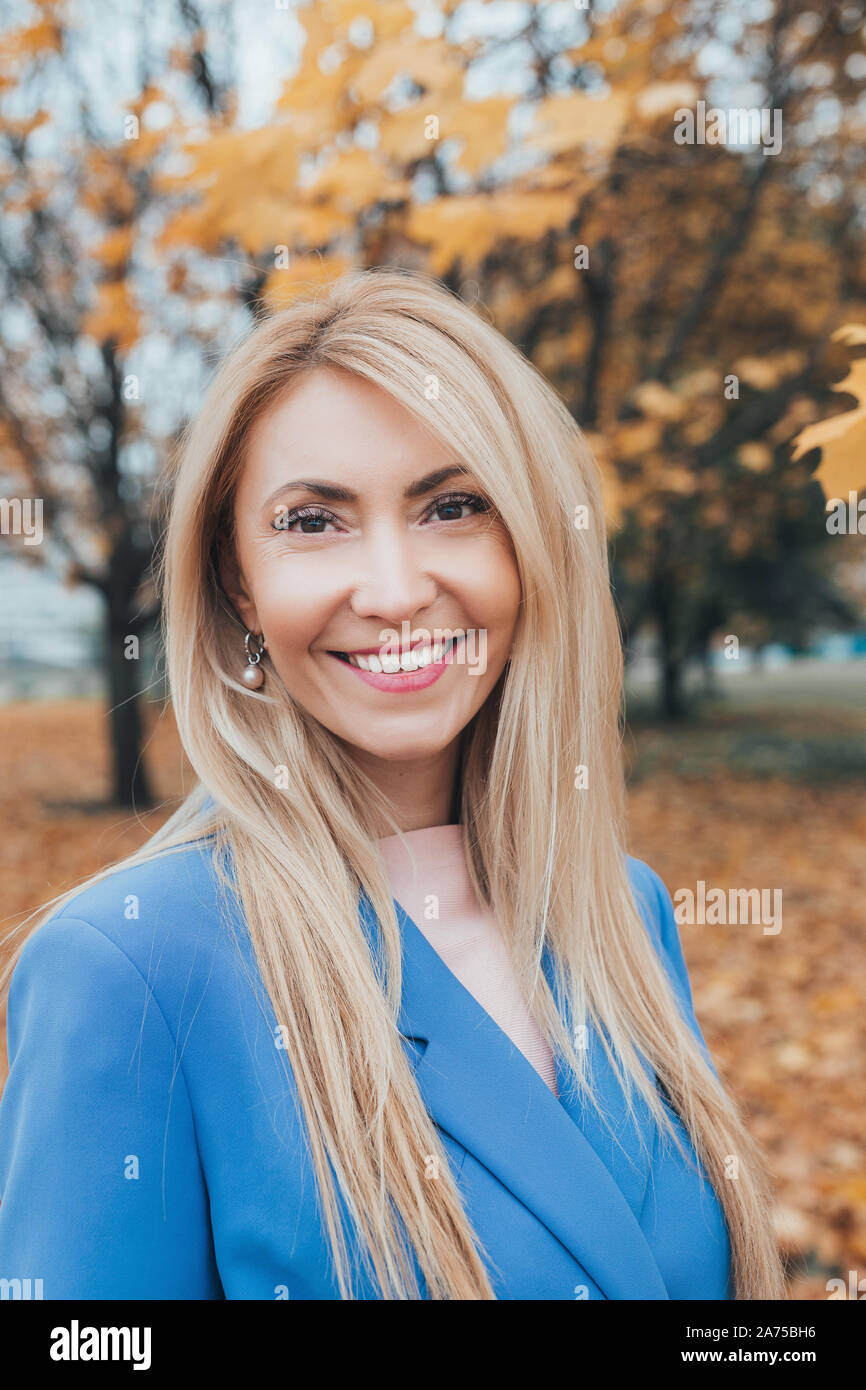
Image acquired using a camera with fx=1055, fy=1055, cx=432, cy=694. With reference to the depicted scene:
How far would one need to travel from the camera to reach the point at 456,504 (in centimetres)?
147

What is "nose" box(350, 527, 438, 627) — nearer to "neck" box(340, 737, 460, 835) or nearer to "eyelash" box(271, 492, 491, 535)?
"eyelash" box(271, 492, 491, 535)

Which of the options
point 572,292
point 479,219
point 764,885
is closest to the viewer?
point 479,219

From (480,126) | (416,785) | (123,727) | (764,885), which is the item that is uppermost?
(480,126)

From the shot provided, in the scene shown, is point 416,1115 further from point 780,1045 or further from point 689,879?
point 689,879

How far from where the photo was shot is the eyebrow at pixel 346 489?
141cm

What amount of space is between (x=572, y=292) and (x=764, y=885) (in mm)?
5028

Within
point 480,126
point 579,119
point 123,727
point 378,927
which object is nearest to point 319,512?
point 378,927

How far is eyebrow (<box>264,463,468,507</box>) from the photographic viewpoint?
141 cm

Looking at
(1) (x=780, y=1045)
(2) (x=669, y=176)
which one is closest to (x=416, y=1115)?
(1) (x=780, y=1045)

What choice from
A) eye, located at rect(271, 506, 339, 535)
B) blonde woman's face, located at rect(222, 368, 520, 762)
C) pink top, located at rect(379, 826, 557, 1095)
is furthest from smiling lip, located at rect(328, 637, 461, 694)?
pink top, located at rect(379, 826, 557, 1095)

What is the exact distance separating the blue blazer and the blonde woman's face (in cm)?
32

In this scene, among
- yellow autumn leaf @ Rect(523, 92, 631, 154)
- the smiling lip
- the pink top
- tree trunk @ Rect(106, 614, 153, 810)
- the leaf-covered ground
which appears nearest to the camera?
the smiling lip

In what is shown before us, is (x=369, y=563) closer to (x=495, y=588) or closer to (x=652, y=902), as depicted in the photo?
(x=495, y=588)

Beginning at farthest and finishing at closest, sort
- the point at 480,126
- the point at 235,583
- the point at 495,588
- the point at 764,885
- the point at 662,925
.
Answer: the point at 764,885 < the point at 480,126 < the point at 662,925 < the point at 235,583 < the point at 495,588
